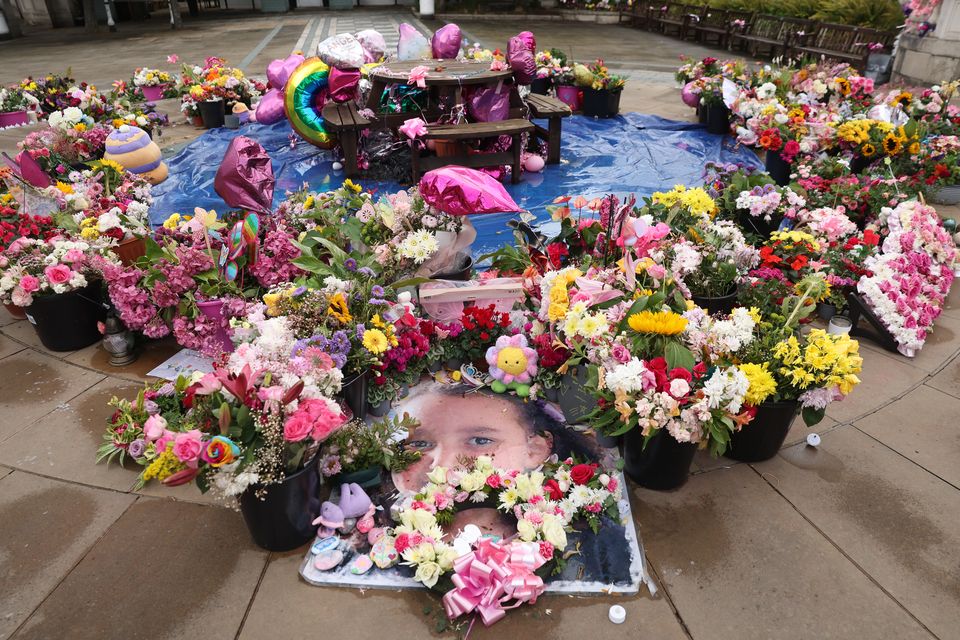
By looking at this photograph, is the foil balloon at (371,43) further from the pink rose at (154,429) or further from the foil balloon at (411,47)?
the pink rose at (154,429)

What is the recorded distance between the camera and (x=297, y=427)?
2324mm

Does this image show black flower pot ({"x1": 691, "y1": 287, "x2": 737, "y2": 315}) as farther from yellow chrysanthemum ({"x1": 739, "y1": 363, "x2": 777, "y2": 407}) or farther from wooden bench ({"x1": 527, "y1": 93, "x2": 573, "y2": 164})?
wooden bench ({"x1": 527, "y1": 93, "x2": 573, "y2": 164})

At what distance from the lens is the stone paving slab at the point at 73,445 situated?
3129 mm

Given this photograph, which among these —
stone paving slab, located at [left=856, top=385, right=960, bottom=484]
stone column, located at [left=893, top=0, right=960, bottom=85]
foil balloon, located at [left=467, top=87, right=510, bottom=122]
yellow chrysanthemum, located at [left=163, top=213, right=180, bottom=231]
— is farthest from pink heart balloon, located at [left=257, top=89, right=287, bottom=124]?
stone column, located at [left=893, top=0, right=960, bottom=85]

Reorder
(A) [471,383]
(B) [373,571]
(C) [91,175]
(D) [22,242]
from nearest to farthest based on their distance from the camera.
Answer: (B) [373,571], (A) [471,383], (D) [22,242], (C) [91,175]

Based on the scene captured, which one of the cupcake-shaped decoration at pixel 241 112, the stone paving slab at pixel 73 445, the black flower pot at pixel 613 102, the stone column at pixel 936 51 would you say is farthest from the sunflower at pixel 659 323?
the stone column at pixel 936 51

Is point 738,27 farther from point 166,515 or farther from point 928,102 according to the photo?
point 166,515

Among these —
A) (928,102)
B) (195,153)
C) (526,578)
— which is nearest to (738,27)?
(928,102)

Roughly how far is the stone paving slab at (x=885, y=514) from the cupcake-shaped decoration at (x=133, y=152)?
6.91 meters

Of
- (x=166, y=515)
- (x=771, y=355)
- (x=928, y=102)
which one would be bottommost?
(x=166, y=515)

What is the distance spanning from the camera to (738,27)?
16.4 metres

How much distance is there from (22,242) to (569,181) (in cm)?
533

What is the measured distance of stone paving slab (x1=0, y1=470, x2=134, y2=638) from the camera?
2.50 metres

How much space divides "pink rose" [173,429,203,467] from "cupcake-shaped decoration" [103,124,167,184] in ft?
18.0
